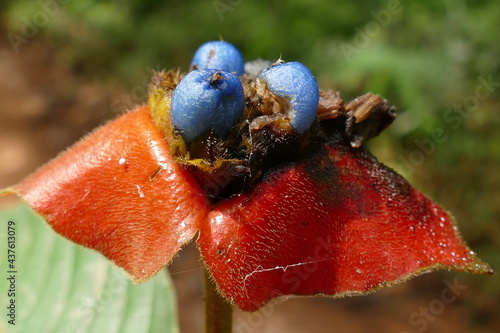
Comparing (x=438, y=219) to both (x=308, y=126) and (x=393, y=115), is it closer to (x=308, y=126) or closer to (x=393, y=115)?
(x=393, y=115)

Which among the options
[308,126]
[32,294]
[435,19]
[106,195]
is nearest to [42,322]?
[32,294]

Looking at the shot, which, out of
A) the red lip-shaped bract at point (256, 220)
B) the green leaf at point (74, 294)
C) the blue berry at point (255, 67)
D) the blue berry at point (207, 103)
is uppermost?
the blue berry at point (207, 103)

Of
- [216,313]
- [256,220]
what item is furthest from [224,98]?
[216,313]

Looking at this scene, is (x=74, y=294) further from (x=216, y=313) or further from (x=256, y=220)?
(x=256, y=220)

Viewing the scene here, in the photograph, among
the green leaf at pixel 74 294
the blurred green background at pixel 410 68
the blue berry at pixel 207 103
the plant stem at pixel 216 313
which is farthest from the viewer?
the blurred green background at pixel 410 68

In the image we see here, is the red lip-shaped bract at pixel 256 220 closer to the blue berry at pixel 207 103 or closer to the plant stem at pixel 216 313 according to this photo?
the blue berry at pixel 207 103

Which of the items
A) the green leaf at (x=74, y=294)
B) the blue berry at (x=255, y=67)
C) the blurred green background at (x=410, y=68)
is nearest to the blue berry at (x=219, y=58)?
the blue berry at (x=255, y=67)

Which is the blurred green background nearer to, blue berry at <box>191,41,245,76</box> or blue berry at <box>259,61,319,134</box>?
blue berry at <box>191,41,245,76</box>

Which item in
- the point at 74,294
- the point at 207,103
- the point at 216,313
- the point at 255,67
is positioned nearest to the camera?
the point at 207,103
